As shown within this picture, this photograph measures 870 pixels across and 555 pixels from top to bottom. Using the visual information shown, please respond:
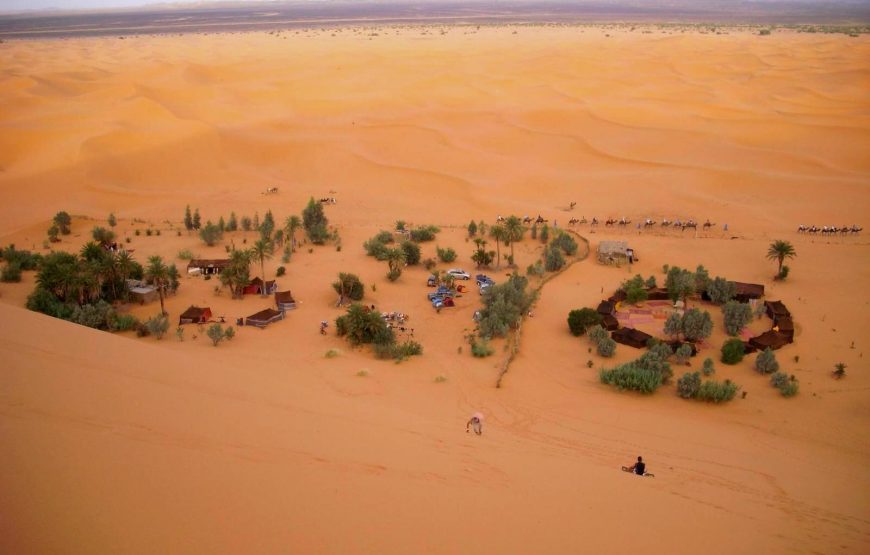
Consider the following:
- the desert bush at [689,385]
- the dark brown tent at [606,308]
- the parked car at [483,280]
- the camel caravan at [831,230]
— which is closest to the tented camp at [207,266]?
the parked car at [483,280]

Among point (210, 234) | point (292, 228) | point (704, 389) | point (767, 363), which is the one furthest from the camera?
point (210, 234)

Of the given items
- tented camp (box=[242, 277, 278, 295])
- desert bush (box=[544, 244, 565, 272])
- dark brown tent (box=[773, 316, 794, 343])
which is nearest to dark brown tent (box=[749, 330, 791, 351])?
dark brown tent (box=[773, 316, 794, 343])

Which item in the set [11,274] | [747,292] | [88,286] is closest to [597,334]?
[747,292]

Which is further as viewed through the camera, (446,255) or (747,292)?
(446,255)

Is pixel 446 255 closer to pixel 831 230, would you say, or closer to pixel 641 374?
Result: pixel 641 374

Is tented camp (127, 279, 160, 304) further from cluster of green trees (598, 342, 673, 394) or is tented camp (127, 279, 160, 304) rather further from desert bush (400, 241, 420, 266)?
cluster of green trees (598, 342, 673, 394)

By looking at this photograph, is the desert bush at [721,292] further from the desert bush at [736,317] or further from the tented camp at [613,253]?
the tented camp at [613,253]

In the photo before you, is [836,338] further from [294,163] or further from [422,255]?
[294,163]
